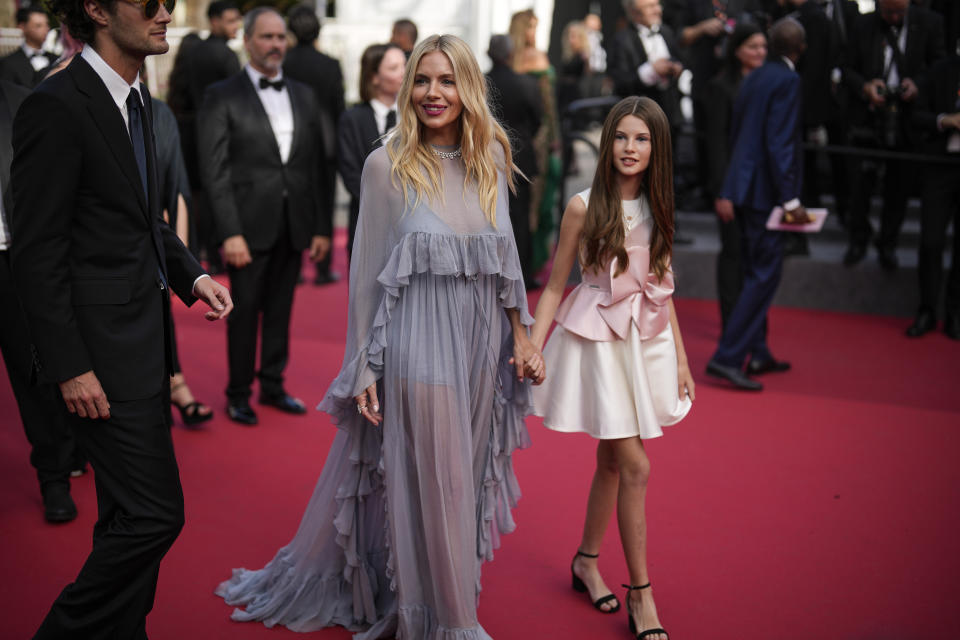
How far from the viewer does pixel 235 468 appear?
460 cm

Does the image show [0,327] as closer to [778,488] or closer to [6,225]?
[6,225]

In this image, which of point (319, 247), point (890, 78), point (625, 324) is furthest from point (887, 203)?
point (625, 324)

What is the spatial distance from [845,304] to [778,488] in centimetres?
372

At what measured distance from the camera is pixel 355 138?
5.31 meters

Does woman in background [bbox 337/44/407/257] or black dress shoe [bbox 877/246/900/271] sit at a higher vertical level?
woman in background [bbox 337/44/407/257]

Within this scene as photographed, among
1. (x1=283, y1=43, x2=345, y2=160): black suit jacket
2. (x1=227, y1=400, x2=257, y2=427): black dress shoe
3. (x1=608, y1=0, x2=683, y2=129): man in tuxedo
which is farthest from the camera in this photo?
(x1=608, y1=0, x2=683, y2=129): man in tuxedo

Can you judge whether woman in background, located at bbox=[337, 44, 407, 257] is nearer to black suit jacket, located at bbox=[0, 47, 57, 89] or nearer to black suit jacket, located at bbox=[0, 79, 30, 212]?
black suit jacket, located at bbox=[0, 47, 57, 89]

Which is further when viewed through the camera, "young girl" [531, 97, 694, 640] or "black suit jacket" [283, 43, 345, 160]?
"black suit jacket" [283, 43, 345, 160]

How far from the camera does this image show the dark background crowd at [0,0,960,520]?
5387 mm

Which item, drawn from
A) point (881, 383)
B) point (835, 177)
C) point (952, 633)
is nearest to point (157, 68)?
point (835, 177)

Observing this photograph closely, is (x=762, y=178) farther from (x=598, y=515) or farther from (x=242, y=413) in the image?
(x=242, y=413)

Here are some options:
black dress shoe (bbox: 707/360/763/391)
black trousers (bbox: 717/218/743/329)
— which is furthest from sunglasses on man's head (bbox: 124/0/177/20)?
black trousers (bbox: 717/218/743/329)

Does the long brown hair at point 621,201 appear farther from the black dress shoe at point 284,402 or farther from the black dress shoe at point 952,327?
the black dress shoe at point 952,327

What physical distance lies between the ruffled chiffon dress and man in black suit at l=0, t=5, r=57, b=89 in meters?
2.85
